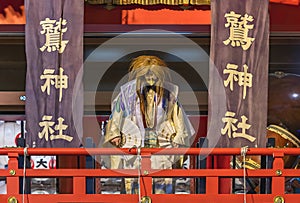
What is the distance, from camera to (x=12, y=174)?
436 centimetres

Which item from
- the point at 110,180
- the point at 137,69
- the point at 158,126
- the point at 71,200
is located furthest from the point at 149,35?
the point at 71,200

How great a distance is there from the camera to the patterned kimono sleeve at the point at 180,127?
5.19 m

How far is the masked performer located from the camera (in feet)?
17.0

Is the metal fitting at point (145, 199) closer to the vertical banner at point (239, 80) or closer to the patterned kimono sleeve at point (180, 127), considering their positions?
the patterned kimono sleeve at point (180, 127)

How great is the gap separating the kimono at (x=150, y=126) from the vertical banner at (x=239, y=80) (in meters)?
0.36

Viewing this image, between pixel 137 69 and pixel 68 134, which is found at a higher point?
pixel 137 69

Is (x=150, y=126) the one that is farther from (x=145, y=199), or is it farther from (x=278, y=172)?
(x=278, y=172)

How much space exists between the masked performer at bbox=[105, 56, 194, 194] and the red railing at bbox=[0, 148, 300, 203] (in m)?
0.76

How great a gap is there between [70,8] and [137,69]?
0.93 m

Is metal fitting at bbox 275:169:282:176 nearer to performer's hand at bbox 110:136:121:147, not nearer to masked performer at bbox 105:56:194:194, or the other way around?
masked performer at bbox 105:56:194:194

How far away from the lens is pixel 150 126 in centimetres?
528

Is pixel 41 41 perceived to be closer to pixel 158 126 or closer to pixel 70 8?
pixel 70 8

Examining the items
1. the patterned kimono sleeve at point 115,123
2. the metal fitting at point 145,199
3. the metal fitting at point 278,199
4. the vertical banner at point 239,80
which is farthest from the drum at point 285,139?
the metal fitting at point 145,199

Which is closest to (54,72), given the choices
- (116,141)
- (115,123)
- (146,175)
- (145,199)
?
(115,123)
